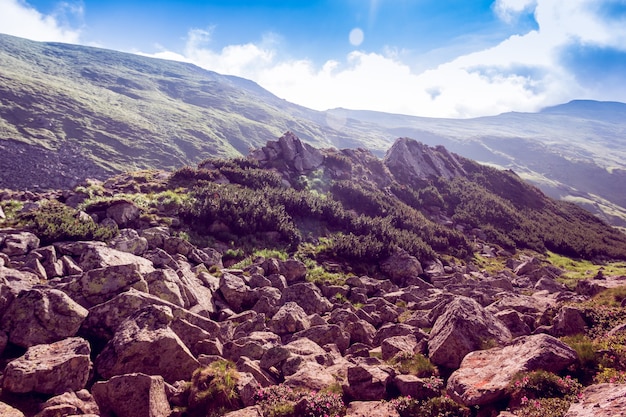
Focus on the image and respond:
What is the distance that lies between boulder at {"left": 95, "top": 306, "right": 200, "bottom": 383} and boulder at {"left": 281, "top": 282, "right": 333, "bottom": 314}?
568cm

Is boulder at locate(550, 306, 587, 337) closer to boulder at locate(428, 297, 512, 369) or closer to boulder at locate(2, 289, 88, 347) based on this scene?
boulder at locate(428, 297, 512, 369)

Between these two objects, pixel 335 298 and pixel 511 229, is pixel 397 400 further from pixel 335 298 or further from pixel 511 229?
pixel 511 229

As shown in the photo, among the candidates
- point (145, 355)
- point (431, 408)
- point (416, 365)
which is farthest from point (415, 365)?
point (145, 355)

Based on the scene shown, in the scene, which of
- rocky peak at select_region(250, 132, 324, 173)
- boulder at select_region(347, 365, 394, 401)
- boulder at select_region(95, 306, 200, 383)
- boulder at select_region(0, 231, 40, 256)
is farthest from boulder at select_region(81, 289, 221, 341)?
rocky peak at select_region(250, 132, 324, 173)

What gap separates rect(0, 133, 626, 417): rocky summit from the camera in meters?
5.34

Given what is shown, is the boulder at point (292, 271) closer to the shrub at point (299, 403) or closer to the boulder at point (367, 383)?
the boulder at point (367, 383)

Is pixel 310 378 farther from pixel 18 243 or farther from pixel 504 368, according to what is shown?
pixel 18 243

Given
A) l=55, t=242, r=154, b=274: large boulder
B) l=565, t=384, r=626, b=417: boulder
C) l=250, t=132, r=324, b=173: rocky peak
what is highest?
l=250, t=132, r=324, b=173: rocky peak

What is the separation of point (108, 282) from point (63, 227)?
22.3 ft

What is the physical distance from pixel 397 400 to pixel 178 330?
482 cm

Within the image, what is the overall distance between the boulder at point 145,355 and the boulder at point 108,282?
80.6 inches

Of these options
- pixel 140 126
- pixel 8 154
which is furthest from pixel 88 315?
pixel 140 126

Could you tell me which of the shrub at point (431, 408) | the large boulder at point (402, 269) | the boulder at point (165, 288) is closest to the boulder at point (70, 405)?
the boulder at point (165, 288)

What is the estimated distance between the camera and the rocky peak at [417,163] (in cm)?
5057
